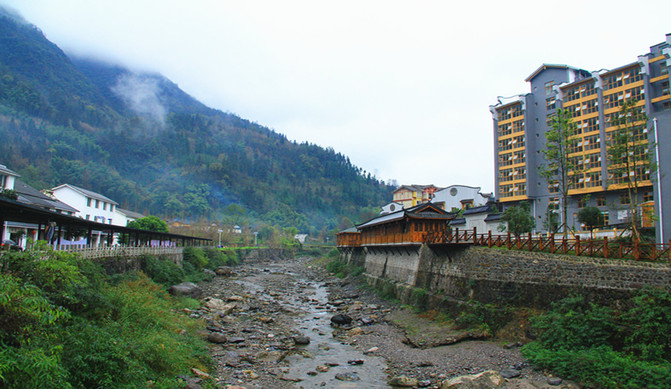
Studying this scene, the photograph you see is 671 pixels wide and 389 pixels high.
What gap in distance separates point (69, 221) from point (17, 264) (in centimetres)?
1564

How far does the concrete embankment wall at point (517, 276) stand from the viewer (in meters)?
17.4

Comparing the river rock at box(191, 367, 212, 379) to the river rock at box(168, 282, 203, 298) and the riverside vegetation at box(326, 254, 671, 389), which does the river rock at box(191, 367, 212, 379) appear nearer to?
the riverside vegetation at box(326, 254, 671, 389)

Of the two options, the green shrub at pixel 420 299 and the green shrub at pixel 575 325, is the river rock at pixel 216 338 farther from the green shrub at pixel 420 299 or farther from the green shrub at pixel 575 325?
the green shrub at pixel 575 325

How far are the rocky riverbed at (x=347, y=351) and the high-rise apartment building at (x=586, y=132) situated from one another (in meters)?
22.7

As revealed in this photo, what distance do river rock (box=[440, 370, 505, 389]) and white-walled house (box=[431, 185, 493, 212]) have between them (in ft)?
186

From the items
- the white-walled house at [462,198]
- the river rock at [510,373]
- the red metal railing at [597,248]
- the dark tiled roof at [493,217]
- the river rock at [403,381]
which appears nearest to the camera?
the river rock at [510,373]

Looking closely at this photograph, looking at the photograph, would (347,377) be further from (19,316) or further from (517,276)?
(19,316)

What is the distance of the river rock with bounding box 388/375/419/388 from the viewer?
16.8 meters

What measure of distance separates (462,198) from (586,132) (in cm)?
2490

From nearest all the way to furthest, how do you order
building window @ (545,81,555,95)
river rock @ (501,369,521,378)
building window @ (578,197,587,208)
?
river rock @ (501,369,521,378) < building window @ (578,197,587,208) < building window @ (545,81,555,95)

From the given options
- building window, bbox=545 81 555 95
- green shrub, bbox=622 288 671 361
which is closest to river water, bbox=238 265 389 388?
green shrub, bbox=622 288 671 361

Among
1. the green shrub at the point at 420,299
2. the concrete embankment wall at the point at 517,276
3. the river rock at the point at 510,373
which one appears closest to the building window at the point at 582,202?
the concrete embankment wall at the point at 517,276

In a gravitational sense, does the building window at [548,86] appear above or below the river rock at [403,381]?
above

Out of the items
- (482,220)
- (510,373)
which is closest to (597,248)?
(510,373)
